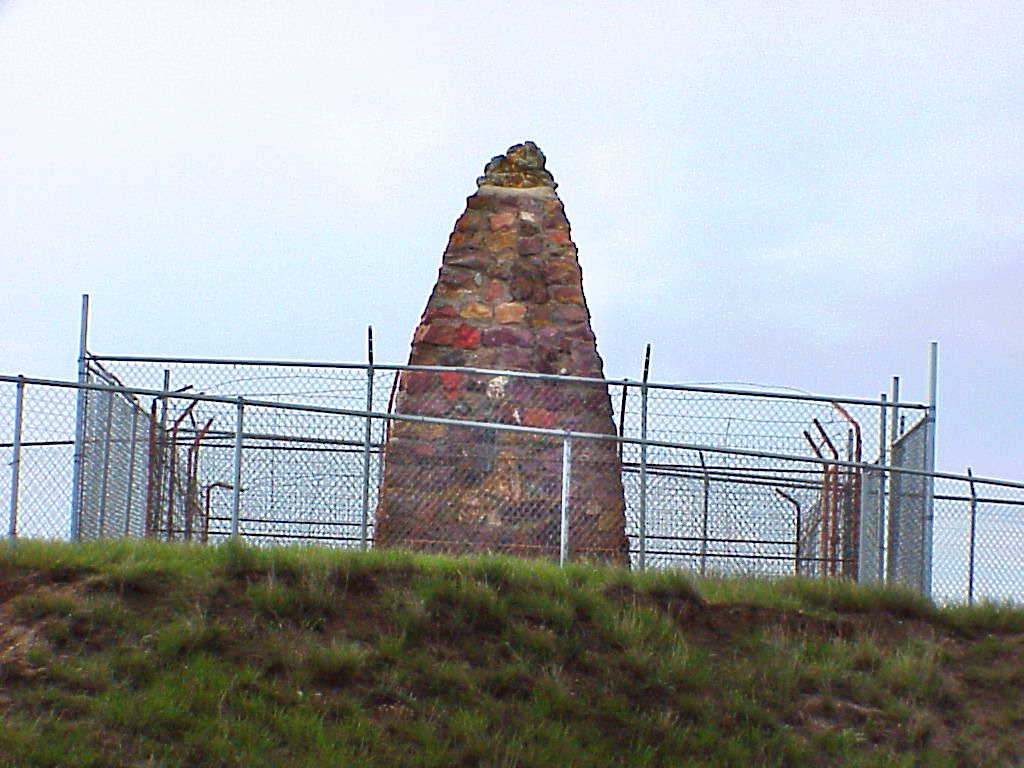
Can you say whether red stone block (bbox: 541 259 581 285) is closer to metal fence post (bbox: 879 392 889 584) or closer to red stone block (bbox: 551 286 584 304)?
red stone block (bbox: 551 286 584 304)

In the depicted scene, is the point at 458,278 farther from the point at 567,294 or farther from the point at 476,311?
the point at 567,294

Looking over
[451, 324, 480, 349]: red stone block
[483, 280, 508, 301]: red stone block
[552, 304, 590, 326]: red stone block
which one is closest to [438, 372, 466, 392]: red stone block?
[451, 324, 480, 349]: red stone block

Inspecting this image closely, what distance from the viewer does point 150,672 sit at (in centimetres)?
1028

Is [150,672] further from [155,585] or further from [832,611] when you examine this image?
[832,611]

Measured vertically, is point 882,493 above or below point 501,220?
below

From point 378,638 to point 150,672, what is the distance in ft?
5.29

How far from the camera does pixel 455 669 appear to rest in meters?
10.8

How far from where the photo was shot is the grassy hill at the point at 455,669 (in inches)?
389

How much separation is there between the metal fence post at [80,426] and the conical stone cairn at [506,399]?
2.85 metres

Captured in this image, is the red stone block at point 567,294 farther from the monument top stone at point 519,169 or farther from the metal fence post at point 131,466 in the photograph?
the metal fence post at point 131,466

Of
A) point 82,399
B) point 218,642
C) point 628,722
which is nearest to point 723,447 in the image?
point 628,722

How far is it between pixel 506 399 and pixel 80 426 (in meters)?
4.21

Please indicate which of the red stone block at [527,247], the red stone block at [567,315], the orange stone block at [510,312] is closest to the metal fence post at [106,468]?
the orange stone block at [510,312]

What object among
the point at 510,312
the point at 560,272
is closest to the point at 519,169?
the point at 560,272
